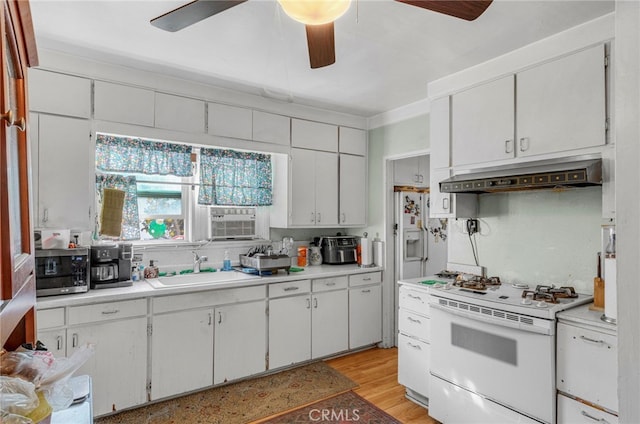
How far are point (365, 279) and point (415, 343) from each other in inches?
42.7

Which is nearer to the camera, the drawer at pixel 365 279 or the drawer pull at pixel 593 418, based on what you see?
the drawer pull at pixel 593 418

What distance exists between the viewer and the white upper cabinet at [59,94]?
2502 mm

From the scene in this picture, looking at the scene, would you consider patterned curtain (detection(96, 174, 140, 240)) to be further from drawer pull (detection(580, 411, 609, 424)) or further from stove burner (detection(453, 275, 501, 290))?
drawer pull (detection(580, 411, 609, 424))

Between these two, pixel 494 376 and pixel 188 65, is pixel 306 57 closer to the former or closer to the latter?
pixel 188 65

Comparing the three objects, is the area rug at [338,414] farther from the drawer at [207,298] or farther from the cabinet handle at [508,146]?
the cabinet handle at [508,146]

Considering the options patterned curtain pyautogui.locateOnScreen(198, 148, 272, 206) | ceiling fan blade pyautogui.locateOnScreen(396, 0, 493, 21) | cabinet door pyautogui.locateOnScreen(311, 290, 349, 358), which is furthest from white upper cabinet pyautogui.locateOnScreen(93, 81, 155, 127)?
ceiling fan blade pyautogui.locateOnScreen(396, 0, 493, 21)

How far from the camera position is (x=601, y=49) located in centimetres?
212

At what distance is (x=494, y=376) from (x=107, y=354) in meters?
2.55

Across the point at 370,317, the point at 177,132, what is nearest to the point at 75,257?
the point at 177,132

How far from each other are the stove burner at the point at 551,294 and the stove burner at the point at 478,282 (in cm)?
27

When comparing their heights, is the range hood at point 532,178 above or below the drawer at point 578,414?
above

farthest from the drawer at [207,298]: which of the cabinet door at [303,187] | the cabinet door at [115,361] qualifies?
the cabinet door at [303,187]

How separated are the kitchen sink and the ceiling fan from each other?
203 cm

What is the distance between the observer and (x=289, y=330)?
336 cm
